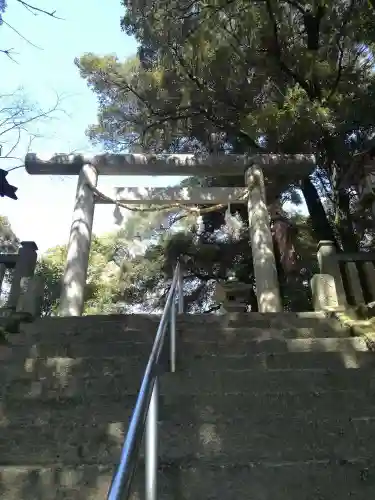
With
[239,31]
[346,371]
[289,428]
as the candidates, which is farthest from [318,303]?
[239,31]

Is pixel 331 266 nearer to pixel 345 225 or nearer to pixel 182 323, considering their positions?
pixel 182 323

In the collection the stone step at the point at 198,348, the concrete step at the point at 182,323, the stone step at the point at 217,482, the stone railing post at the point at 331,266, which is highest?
the stone railing post at the point at 331,266

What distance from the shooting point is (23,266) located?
496 cm

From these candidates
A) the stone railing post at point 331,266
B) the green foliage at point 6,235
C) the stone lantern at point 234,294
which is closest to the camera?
the stone railing post at point 331,266

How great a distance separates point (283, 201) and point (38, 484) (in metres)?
8.65

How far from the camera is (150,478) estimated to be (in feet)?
3.81

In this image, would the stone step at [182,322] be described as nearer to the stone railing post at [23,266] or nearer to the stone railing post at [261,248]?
the stone railing post at [23,266]

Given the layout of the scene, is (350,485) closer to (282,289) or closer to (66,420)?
(66,420)

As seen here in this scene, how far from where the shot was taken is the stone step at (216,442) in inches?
79.4

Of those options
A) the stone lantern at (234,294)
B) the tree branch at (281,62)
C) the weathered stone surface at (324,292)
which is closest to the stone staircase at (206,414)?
the weathered stone surface at (324,292)

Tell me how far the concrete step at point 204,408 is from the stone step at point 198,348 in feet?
2.38

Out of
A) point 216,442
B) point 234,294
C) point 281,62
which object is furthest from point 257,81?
point 216,442

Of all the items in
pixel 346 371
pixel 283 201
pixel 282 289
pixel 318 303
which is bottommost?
pixel 346 371

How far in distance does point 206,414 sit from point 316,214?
6.75 meters
